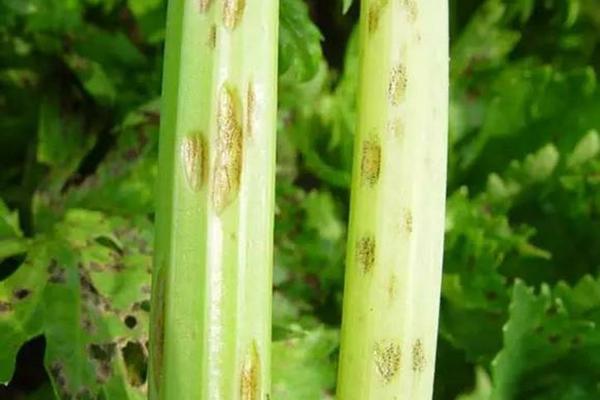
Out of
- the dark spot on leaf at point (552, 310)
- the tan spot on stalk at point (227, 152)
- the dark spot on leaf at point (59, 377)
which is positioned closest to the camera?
the tan spot on stalk at point (227, 152)

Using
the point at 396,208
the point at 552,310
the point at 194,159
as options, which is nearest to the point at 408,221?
the point at 396,208

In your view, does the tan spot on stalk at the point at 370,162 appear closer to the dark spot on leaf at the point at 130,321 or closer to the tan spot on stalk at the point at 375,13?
the tan spot on stalk at the point at 375,13

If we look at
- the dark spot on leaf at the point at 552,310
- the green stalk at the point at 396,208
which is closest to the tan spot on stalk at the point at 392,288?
the green stalk at the point at 396,208

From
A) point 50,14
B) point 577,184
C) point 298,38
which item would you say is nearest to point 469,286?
point 577,184

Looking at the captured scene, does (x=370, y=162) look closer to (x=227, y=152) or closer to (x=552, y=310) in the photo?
(x=227, y=152)

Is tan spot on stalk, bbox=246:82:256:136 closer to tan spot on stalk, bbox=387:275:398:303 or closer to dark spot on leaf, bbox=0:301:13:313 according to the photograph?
tan spot on stalk, bbox=387:275:398:303
